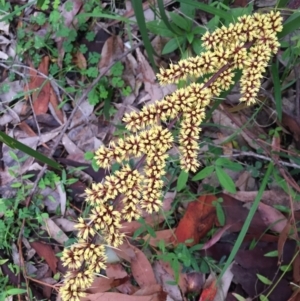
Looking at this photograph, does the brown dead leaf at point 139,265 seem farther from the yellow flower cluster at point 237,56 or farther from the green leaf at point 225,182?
the yellow flower cluster at point 237,56

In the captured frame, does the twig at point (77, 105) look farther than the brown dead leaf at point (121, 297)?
Yes

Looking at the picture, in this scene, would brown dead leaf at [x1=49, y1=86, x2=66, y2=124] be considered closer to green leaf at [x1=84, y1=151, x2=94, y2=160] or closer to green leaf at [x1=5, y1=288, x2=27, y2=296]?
green leaf at [x1=84, y1=151, x2=94, y2=160]

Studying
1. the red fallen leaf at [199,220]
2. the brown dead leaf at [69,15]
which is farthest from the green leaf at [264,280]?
the brown dead leaf at [69,15]

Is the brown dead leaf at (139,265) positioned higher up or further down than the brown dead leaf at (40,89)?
further down

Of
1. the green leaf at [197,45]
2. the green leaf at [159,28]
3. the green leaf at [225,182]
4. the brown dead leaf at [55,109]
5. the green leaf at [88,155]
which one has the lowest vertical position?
the green leaf at [225,182]

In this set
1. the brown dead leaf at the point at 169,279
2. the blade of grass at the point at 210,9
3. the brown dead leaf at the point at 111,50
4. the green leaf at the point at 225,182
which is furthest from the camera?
the brown dead leaf at the point at 111,50

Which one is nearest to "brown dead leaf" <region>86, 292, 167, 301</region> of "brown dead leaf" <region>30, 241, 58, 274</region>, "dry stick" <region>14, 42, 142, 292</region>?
"brown dead leaf" <region>30, 241, 58, 274</region>

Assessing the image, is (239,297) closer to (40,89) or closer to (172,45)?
(172,45)

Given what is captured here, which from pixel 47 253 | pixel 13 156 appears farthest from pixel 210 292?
pixel 13 156

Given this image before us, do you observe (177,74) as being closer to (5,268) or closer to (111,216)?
(111,216)

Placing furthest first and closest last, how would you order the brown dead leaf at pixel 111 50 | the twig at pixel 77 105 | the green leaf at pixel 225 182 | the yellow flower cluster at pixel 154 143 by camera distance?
the brown dead leaf at pixel 111 50, the twig at pixel 77 105, the green leaf at pixel 225 182, the yellow flower cluster at pixel 154 143
